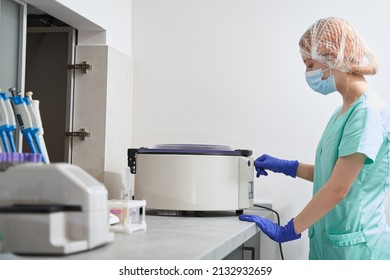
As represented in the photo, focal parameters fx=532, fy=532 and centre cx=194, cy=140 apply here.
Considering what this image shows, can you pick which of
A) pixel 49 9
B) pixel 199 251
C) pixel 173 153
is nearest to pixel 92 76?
pixel 49 9

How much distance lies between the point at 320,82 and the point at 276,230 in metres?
0.48

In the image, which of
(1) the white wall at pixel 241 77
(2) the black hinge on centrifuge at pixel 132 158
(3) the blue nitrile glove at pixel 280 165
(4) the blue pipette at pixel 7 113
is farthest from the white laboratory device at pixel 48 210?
(1) the white wall at pixel 241 77

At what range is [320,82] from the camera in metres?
1.68

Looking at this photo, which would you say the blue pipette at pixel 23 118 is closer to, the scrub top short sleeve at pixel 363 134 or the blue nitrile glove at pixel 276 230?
the blue nitrile glove at pixel 276 230

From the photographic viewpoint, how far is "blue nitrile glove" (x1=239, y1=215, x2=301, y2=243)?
5.23ft

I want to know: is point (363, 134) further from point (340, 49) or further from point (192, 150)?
point (192, 150)

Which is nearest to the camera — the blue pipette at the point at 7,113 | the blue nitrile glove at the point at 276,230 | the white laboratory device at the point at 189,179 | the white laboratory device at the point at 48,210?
the white laboratory device at the point at 48,210

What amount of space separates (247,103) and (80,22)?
76 cm

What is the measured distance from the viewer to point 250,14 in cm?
228

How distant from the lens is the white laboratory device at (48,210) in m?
0.96

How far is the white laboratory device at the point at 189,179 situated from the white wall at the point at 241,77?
0.48 metres

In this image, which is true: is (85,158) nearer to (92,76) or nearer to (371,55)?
(92,76)

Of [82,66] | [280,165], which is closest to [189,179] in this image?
[280,165]

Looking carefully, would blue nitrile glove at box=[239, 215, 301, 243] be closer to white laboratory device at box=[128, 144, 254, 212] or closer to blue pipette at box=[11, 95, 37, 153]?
white laboratory device at box=[128, 144, 254, 212]
